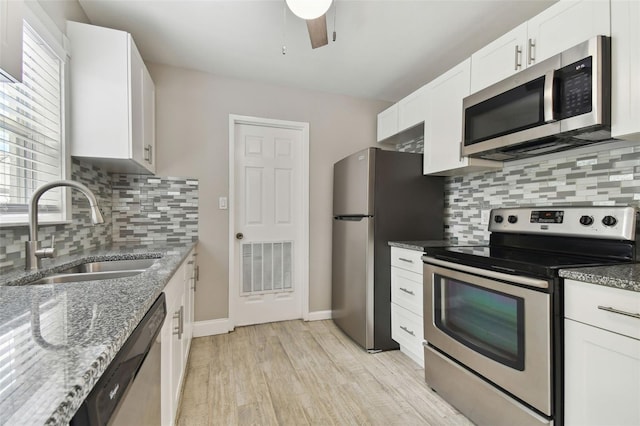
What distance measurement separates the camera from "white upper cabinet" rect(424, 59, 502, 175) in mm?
1984

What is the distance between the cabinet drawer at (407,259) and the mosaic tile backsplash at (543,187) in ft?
1.76

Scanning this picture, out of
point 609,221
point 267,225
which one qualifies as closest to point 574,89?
point 609,221

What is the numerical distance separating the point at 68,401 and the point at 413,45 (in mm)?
2596

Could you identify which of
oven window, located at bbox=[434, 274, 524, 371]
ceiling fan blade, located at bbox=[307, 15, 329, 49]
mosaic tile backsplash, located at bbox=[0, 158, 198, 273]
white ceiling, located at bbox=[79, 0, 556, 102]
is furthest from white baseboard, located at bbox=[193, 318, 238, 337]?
ceiling fan blade, located at bbox=[307, 15, 329, 49]

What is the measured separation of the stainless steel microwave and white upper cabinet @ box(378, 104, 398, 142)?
2.98ft

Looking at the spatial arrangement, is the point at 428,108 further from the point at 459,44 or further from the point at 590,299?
the point at 590,299

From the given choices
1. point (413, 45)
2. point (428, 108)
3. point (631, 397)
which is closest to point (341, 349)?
point (631, 397)

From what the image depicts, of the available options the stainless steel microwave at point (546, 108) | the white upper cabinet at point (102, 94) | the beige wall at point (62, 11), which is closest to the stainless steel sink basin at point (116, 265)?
the white upper cabinet at point (102, 94)

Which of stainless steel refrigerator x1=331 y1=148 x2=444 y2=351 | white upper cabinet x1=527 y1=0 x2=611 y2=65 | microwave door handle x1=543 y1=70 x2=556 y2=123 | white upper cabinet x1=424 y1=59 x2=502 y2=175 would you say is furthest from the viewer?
stainless steel refrigerator x1=331 y1=148 x2=444 y2=351

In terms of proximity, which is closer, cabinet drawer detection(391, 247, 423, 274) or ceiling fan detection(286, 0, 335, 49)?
ceiling fan detection(286, 0, 335, 49)

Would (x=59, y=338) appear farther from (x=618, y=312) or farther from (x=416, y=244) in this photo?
(x=416, y=244)

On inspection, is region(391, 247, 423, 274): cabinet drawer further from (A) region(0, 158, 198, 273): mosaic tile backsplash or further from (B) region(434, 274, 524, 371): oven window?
(A) region(0, 158, 198, 273): mosaic tile backsplash

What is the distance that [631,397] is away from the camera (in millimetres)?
985

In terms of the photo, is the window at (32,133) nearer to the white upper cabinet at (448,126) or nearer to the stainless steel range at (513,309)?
the stainless steel range at (513,309)
